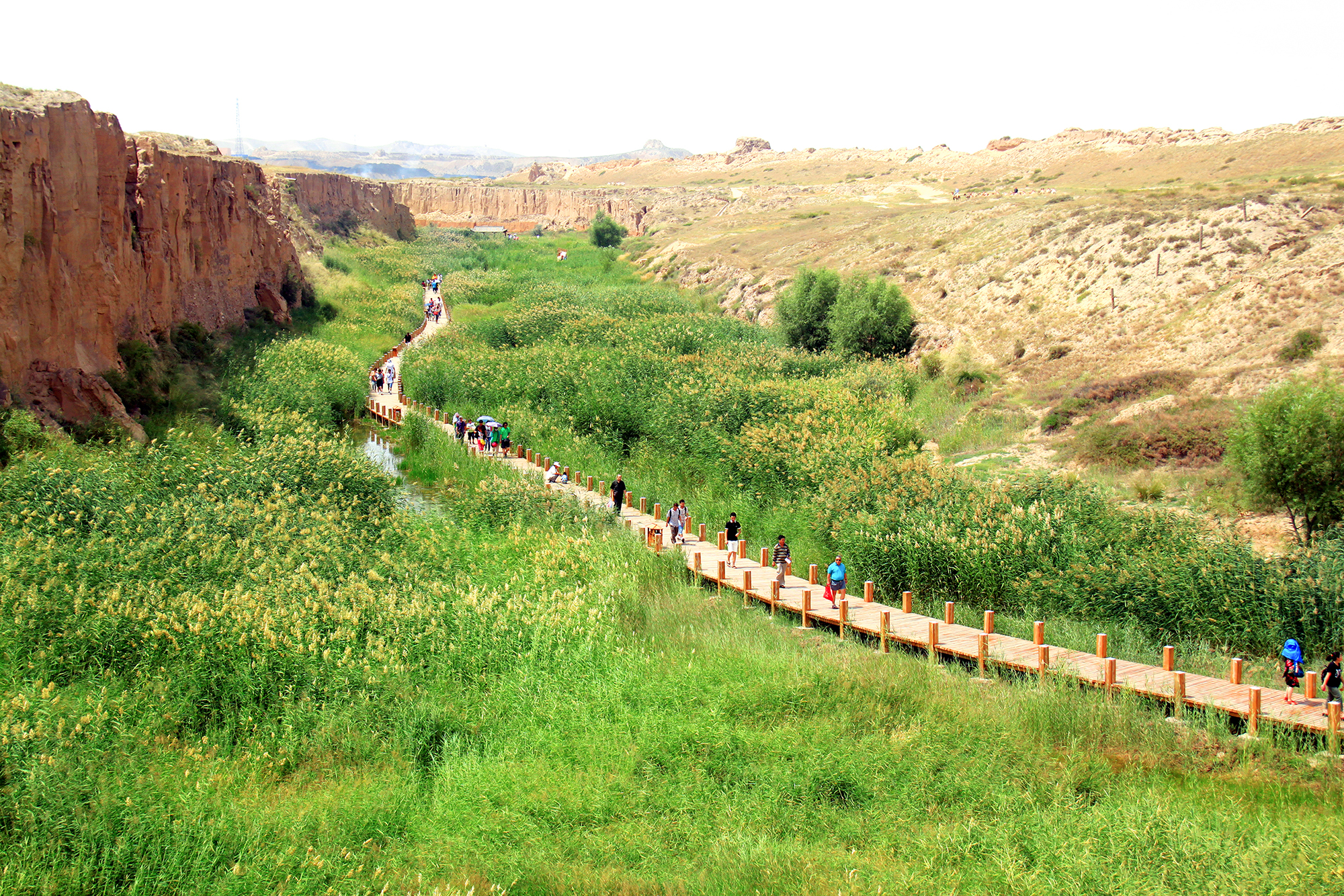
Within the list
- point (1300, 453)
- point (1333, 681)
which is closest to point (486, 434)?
point (1300, 453)

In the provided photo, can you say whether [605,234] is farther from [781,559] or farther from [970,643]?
[970,643]

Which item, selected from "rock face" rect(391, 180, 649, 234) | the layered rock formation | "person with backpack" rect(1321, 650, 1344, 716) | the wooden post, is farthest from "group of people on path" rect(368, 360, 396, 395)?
"rock face" rect(391, 180, 649, 234)

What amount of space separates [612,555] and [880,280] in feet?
85.8

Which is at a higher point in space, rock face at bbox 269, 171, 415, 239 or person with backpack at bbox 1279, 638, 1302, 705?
rock face at bbox 269, 171, 415, 239

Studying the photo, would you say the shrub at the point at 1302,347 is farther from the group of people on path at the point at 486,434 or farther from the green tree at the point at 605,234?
the green tree at the point at 605,234

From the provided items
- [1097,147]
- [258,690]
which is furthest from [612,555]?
[1097,147]

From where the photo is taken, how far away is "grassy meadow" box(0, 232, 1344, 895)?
8.91m

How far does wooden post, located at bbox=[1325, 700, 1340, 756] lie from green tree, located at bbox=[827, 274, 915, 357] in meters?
27.7

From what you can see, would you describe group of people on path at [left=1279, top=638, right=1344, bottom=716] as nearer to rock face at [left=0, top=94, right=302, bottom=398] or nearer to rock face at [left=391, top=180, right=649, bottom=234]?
rock face at [left=0, top=94, right=302, bottom=398]

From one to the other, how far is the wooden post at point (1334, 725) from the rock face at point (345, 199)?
58.6 m

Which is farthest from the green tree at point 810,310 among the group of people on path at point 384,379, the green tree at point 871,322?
the group of people on path at point 384,379

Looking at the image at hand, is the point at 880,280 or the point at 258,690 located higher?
the point at 880,280

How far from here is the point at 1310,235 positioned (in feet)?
104

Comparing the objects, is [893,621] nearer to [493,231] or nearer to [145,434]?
[145,434]
